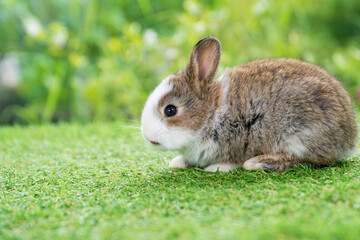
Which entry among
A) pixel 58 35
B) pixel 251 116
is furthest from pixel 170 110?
pixel 58 35

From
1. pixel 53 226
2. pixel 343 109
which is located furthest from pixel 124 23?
pixel 53 226

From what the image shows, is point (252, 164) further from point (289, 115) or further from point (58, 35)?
point (58, 35)

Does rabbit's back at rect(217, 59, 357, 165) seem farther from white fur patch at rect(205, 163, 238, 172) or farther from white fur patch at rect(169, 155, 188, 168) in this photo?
white fur patch at rect(169, 155, 188, 168)

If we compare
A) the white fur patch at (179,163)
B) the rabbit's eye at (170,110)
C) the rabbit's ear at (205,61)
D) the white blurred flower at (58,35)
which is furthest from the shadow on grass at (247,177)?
the white blurred flower at (58,35)

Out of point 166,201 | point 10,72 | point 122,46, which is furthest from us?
point 10,72

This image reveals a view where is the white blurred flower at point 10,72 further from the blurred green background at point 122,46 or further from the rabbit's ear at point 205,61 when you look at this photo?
the rabbit's ear at point 205,61

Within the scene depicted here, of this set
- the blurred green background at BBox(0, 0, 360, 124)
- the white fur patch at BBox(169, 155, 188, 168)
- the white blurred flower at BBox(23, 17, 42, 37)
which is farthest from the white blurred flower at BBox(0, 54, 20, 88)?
the white fur patch at BBox(169, 155, 188, 168)

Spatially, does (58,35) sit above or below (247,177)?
above
